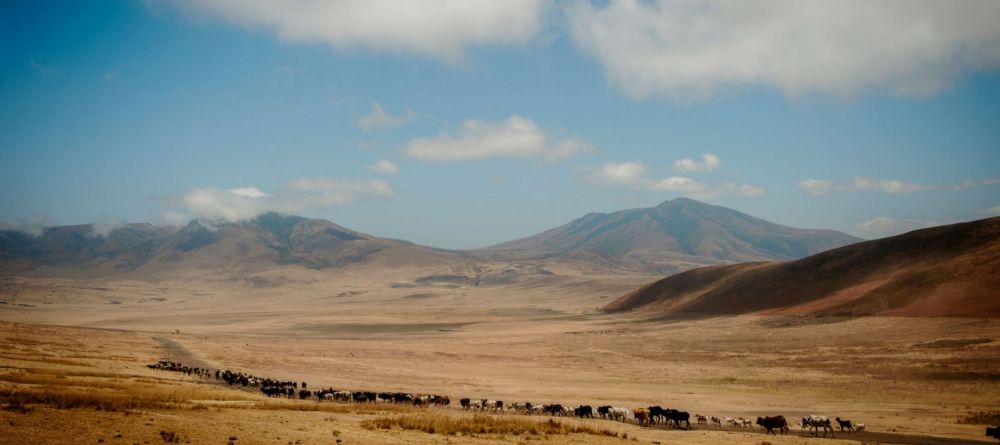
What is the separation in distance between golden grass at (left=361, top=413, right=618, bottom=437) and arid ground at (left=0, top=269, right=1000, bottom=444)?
34 cm

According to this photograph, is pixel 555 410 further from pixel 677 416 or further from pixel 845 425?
pixel 845 425

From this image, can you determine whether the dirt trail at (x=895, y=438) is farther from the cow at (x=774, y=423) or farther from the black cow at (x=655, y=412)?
the black cow at (x=655, y=412)

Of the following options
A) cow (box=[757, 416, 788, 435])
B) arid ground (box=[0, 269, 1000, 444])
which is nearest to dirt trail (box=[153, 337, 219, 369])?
arid ground (box=[0, 269, 1000, 444])

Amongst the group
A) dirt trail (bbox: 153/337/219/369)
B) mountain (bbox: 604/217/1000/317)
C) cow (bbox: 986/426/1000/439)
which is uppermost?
mountain (bbox: 604/217/1000/317)

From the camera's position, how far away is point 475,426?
2506 centimetres

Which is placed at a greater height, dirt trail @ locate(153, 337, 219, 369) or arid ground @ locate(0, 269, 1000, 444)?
arid ground @ locate(0, 269, 1000, 444)

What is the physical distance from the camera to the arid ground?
73.9 ft

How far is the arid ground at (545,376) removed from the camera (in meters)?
22.5

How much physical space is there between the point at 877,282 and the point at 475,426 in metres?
87.4

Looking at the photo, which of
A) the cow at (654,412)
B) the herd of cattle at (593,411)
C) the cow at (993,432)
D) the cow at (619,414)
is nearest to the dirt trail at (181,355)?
the herd of cattle at (593,411)

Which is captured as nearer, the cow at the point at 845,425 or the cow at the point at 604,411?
the cow at the point at 845,425

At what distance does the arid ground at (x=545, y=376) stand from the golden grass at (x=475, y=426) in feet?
1.10

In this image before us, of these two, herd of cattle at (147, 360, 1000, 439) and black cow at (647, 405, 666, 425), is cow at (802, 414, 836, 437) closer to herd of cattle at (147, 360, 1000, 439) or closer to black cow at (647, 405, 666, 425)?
herd of cattle at (147, 360, 1000, 439)

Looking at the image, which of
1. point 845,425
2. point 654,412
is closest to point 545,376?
point 654,412
